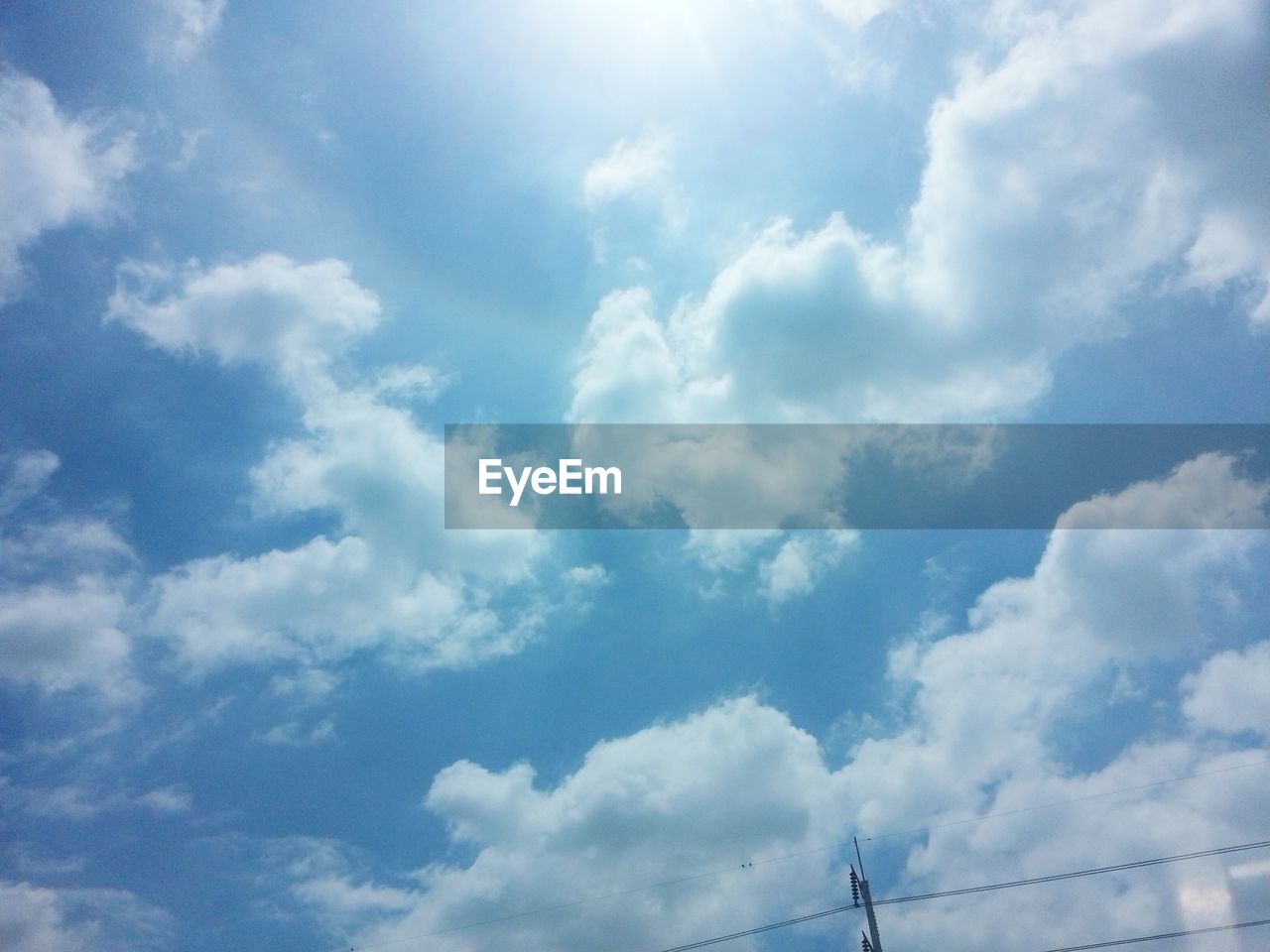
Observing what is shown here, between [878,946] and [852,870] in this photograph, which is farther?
[852,870]

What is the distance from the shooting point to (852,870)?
68.1 m

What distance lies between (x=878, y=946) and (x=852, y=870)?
5.61 metres

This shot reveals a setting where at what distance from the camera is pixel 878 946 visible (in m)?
63.6

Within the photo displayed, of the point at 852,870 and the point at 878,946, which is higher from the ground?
the point at 852,870
